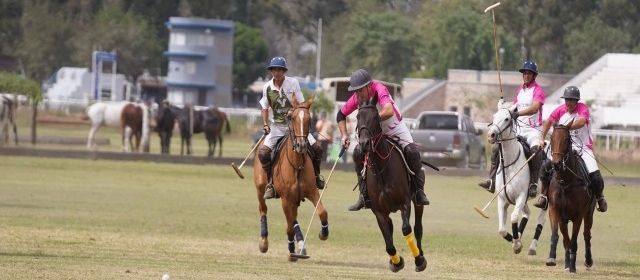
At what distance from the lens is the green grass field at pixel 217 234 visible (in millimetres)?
19047

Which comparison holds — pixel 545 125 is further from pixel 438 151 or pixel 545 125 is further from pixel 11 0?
pixel 11 0

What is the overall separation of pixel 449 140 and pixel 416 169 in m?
29.5

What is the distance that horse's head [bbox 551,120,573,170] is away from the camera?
20.5 m

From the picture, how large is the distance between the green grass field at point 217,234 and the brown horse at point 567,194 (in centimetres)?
34

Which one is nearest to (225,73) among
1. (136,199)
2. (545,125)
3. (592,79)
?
(592,79)

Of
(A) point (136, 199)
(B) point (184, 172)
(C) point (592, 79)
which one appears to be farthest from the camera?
(C) point (592, 79)

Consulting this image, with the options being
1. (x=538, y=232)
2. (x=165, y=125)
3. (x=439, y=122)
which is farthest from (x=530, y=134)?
(x=165, y=125)

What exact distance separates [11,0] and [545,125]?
303ft

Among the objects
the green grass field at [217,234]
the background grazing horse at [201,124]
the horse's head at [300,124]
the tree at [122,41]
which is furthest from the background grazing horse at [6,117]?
the tree at [122,41]

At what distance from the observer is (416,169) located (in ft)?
62.1

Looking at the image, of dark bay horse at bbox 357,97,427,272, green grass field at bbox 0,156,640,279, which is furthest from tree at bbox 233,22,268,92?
dark bay horse at bbox 357,97,427,272

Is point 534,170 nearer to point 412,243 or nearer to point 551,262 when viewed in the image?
point 551,262

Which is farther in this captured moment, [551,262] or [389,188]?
[551,262]

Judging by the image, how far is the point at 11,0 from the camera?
111m
